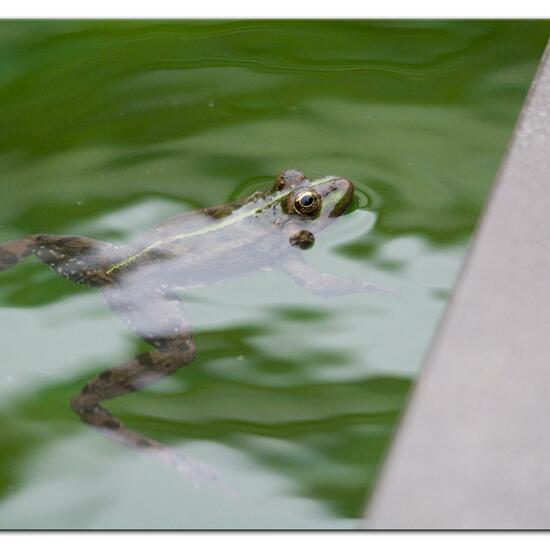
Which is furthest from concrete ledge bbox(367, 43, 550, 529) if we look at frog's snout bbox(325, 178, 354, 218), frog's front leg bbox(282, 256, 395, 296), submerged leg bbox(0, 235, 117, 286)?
submerged leg bbox(0, 235, 117, 286)

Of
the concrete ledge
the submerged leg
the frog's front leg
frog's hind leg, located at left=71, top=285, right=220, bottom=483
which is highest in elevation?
the concrete ledge

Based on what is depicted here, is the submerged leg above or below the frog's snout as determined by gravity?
below

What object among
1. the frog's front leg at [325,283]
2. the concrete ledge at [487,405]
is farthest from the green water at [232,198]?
the concrete ledge at [487,405]

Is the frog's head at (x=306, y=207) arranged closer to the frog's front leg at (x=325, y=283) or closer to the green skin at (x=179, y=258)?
the green skin at (x=179, y=258)

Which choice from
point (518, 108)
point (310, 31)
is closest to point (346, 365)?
point (518, 108)

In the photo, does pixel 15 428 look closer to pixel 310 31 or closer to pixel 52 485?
pixel 52 485

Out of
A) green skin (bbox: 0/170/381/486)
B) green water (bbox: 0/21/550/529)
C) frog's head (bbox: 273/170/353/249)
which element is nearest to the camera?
green water (bbox: 0/21/550/529)

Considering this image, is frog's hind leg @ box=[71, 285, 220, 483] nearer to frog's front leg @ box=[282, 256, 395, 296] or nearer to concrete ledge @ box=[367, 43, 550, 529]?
frog's front leg @ box=[282, 256, 395, 296]
